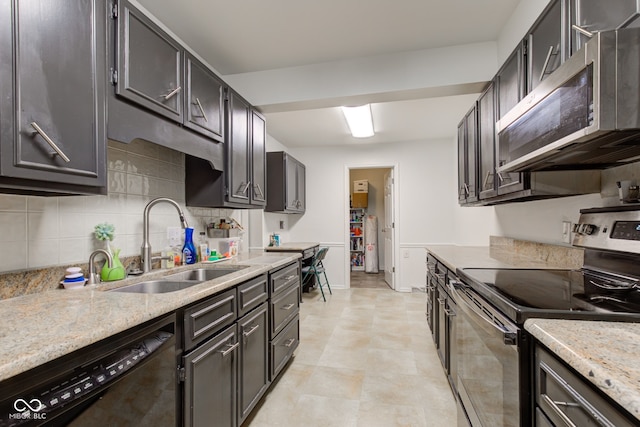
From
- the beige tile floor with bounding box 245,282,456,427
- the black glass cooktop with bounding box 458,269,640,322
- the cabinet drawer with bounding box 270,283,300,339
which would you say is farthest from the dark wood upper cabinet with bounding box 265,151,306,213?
the black glass cooktop with bounding box 458,269,640,322

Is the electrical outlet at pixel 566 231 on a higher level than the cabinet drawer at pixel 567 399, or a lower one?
higher

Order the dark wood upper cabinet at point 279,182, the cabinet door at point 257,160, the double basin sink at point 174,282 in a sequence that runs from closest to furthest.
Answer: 1. the double basin sink at point 174,282
2. the cabinet door at point 257,160
3. the dark wood upper cabinet at point 279,182

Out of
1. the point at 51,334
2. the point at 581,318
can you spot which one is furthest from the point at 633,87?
the point at 51,334

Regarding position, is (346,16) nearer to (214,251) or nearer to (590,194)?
(590,194)

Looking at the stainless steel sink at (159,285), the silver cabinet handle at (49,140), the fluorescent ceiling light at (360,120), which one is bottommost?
the stainless steel sink at (159,285)

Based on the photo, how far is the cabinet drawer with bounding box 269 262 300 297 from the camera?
6.30ft

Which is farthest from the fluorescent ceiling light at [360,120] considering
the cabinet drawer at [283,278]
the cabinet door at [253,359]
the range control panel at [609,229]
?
the cabinet door at [253,359]

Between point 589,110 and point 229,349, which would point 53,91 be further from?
point 589,110

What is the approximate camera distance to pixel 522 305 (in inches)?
36.1

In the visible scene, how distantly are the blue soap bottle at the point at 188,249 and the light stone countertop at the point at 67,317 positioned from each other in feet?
2.01

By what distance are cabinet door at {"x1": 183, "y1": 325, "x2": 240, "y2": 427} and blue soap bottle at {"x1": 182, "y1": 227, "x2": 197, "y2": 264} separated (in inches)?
30.0

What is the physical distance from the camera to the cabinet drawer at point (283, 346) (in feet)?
6.37

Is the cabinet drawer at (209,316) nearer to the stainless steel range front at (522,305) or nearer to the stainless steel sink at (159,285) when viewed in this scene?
the stainless steel sink at (159,285)

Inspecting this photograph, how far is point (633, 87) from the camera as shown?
808 millimetres
